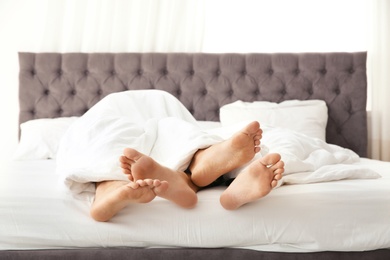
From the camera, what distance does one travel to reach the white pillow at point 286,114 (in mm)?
3061

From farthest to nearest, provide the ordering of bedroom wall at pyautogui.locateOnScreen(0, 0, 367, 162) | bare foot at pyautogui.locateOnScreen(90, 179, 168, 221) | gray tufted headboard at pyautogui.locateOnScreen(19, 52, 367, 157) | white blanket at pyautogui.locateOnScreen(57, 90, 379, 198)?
1. bedroom wall at pyautogui.locateOnScreen(0, 0, 367, 162)
2. gray tufted headboard at pyautogui.locateOnScreen(19, 52, 367, 157)
3. white blanket at pyautogui.locateOnScreen(57, 90, 379, 198)
4. bare foot at pyautogui.locateOnScreen(90, 179, 168, 221)

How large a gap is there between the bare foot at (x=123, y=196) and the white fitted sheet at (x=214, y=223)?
56 mm

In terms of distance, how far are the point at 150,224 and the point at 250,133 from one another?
40 centimetres

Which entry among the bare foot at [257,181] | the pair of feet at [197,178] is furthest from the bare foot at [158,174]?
the bare foot at [257,181]

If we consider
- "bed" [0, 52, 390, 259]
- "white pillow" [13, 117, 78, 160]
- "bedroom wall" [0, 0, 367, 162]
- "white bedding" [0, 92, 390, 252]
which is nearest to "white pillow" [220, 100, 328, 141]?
"bedroom wall" [0, 0, 367, 162]

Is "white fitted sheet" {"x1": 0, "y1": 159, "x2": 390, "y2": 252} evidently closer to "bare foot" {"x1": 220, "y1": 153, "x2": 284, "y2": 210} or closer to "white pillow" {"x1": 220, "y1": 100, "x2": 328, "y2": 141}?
"bare foot" {"x1": 220, "y1": 153, "x2": 284, "y2": 210}

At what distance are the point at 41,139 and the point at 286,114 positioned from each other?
1.28 m

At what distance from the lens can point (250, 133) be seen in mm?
1742

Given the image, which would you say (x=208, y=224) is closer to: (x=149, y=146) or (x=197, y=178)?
(x=197, y=178)

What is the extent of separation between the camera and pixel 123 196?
1.59m

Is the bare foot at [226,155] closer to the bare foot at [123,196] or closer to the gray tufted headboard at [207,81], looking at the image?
the bare foot at [123,196]

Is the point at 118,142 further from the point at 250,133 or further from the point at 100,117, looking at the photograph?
the point at 250,133

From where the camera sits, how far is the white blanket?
188 centimetres
